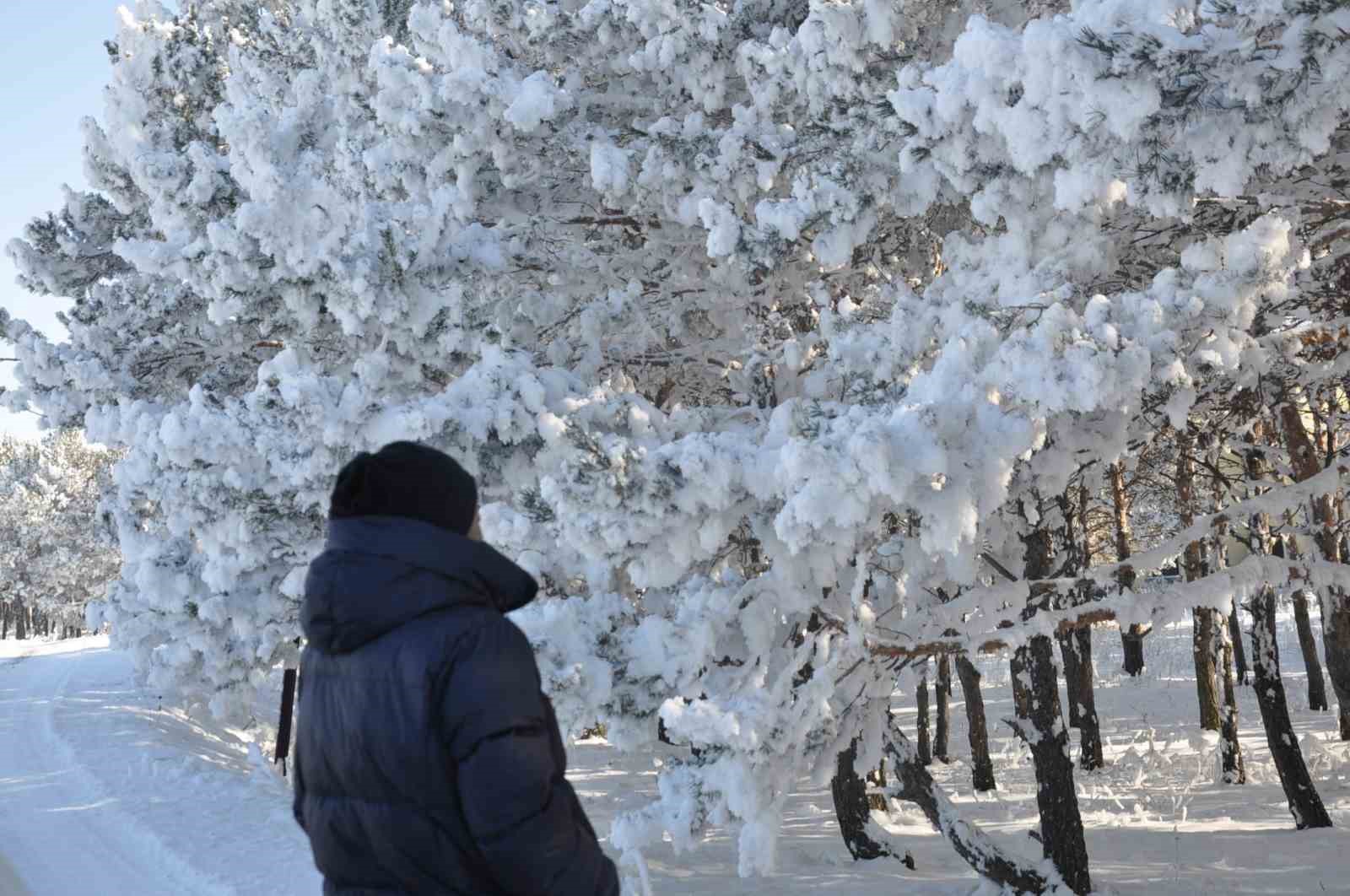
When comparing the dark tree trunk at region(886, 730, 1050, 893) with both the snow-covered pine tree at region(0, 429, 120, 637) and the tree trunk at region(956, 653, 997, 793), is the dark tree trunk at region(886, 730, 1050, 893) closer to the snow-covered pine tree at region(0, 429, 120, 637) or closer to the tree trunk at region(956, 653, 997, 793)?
the tree trunk at region(956, 653, 997, 793)

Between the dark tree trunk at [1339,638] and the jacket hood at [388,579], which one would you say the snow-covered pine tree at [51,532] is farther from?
the jacket hood at [388,579]

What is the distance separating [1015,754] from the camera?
66.6 ft

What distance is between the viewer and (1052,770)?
388 inches

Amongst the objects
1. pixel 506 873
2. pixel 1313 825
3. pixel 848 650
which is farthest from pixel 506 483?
pixel 1313 825

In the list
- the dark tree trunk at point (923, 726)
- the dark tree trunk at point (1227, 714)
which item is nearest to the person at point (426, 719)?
the dark tree trunk at point (1227, 714)

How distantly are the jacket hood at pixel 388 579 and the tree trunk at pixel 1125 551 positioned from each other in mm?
6344

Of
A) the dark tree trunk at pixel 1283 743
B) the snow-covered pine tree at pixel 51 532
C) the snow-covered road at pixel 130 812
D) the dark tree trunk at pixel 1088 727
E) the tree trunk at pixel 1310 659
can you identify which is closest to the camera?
the snow-covered road at pixel 130 812

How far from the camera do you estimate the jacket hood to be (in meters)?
2.04

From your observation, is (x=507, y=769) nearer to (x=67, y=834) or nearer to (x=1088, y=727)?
(x=67, y=834)

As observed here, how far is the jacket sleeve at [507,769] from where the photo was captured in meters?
1.95

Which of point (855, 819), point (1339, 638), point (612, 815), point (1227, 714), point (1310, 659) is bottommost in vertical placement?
point (612, 815)

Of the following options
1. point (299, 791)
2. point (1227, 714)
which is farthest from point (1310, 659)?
point (299, 791)

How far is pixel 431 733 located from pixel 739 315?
745 centimetres

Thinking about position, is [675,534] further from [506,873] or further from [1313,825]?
[1313,825]
